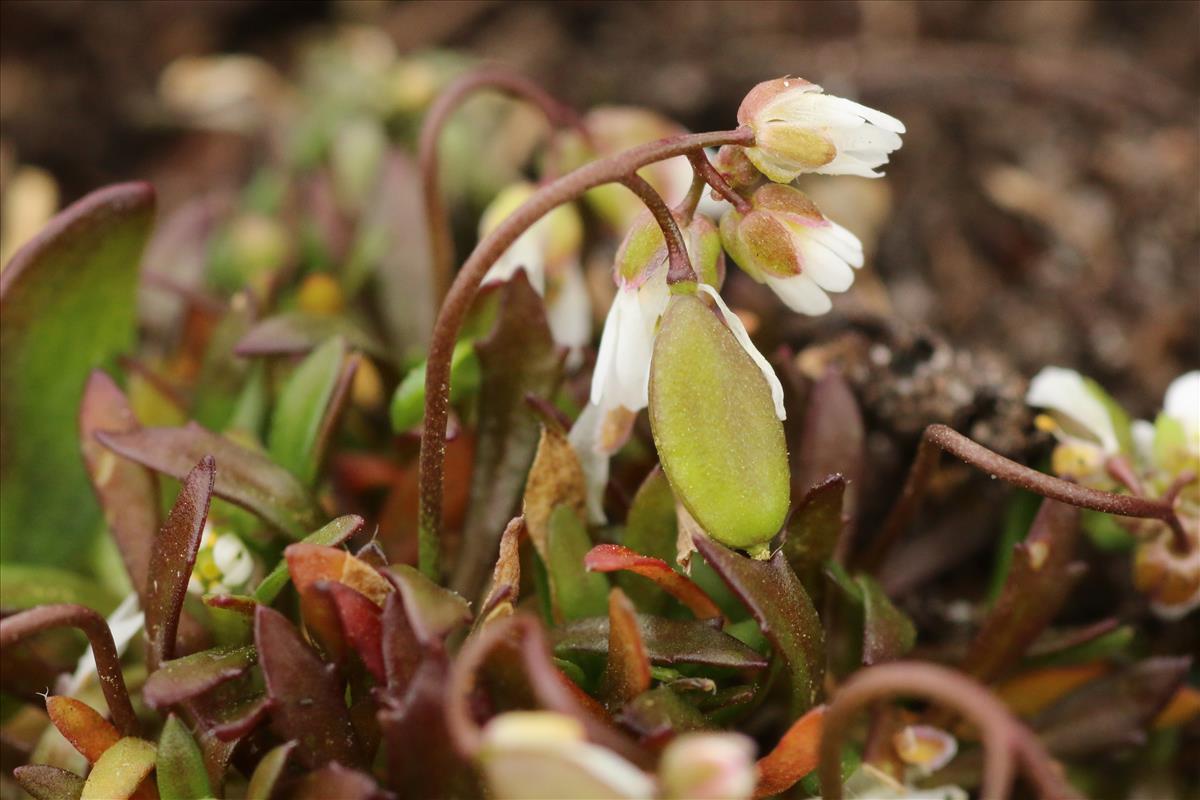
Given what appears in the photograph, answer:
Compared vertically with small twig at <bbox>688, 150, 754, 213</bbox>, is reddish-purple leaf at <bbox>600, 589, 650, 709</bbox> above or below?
below

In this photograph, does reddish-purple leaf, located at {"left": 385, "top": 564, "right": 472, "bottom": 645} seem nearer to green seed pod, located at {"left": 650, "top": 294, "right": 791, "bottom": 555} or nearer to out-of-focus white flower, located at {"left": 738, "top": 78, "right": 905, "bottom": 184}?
green seed pod, located at {"left": 650, "top": 294, "right": 791, "bottom": 555}

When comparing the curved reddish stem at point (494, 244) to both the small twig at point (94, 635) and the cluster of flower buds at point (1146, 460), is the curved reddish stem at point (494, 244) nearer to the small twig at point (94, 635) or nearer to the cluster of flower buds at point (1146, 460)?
the small twig at point (94, 635)

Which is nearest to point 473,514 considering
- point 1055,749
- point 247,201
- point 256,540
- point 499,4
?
point 256,540

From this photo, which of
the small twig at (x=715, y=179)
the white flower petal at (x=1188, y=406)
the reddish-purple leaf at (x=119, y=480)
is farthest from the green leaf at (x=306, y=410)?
the white flower petal at (x=1188, y=406)

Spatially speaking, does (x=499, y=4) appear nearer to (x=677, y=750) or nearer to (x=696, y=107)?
(x=696, y=107)

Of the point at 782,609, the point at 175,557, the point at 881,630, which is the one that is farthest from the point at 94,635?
the point at 881,630

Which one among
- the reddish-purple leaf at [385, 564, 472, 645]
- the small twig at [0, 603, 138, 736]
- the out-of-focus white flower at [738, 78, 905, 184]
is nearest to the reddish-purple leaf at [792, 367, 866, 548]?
the out-of-focus white flower at [738, 78, 905, 184]
